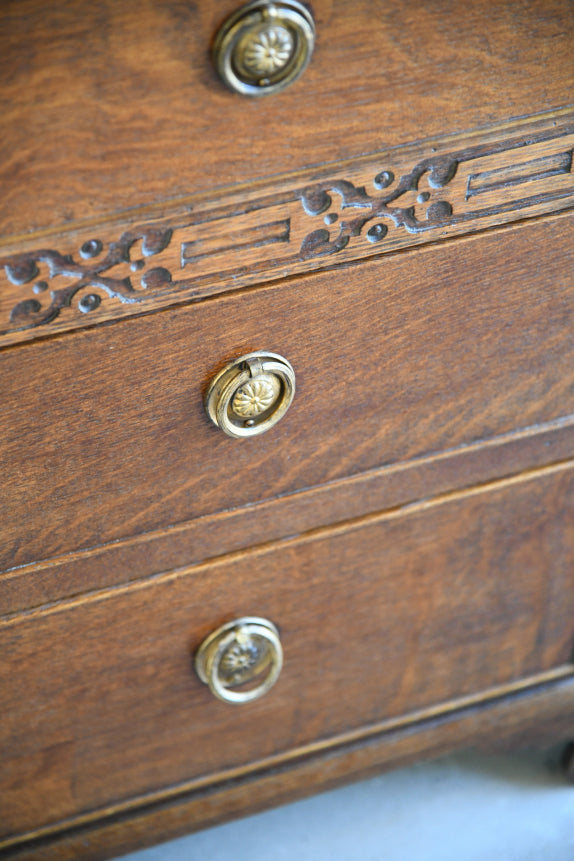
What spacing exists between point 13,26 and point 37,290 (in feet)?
0.33

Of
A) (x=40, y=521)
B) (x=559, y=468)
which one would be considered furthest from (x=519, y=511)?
(x=40, y=521)

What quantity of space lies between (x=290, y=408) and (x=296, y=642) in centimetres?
18

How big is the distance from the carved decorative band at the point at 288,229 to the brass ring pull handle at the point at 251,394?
0.13ft

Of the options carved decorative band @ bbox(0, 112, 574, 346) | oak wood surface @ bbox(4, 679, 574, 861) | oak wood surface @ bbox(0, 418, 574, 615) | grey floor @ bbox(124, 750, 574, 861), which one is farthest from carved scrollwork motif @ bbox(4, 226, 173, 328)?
grey floor @ bbox(124, 750, 574, 861)

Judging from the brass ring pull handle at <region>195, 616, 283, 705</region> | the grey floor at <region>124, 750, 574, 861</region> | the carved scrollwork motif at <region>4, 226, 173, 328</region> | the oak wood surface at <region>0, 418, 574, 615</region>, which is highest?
the carved scrollwork motif at <region>4, 226, 173, 328</region>

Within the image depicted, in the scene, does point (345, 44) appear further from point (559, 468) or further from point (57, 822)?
point (57, 822)

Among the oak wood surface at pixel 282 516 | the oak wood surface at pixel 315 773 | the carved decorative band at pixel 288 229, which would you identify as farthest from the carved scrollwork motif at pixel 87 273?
the oak wood surface at pixel 315 773

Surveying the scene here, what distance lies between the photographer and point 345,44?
0.36 m

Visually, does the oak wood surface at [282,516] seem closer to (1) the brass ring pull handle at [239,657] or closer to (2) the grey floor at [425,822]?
(1) the brass ring pull handle at [239,657]

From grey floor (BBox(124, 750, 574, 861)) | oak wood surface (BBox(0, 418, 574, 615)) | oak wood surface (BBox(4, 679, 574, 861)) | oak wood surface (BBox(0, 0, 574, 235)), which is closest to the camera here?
oak wood surface (BBox(0, 0, 574, 235))

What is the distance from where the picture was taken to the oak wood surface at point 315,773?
60cm

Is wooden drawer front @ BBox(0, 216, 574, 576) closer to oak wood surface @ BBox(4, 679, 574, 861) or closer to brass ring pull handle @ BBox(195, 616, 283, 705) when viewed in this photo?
brass ring pull handle @ BBox(195, 616, 283, 705)

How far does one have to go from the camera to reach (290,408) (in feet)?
1.50

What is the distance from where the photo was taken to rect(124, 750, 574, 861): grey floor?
0.72 meters
